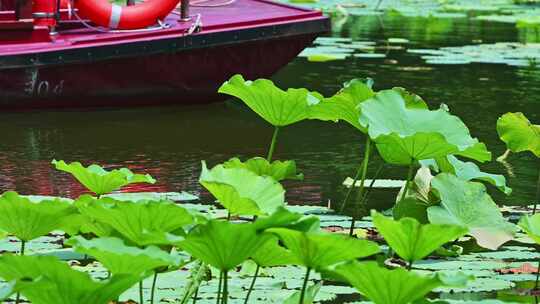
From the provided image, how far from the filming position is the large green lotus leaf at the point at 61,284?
1935 millimetres

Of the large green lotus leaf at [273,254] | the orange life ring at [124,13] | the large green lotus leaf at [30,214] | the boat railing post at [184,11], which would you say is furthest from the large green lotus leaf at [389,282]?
the boat railing post at [184,11]

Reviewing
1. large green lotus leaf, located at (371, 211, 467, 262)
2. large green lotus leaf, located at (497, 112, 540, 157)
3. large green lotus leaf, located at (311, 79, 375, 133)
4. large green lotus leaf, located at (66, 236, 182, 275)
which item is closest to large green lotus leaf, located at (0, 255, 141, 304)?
large green lotus leaf, located at (66, 236, 182, 275)

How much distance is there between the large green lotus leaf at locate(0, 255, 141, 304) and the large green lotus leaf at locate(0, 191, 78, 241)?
26cm

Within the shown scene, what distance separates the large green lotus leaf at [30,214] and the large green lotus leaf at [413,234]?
52cm

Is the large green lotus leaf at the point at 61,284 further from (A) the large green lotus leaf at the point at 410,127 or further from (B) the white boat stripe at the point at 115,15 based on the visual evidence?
(B) the white boat stripe at the point at 115,15

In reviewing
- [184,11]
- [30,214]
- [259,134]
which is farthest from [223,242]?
[184,11]

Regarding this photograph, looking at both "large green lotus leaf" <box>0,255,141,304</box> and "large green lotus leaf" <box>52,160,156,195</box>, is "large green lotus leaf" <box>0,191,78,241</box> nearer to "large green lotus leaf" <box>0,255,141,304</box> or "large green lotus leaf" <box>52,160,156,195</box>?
"large green lotus leaf" <box>0,255,141,304</box>

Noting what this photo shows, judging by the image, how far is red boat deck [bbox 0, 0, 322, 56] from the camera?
622 cm

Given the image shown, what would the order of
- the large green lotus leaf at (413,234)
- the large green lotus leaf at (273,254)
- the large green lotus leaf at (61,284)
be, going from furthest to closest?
the large green lotus leaf at (273,254) < the large green lotus leaf at (413,234) < the large green lotus leaf at (61,284)

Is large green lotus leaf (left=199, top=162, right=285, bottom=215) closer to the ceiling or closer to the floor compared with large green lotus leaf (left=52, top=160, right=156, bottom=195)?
closer to the ceiling

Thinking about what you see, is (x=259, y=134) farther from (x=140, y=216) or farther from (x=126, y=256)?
(x=126, y=256)

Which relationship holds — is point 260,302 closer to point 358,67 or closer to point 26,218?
point 26,218

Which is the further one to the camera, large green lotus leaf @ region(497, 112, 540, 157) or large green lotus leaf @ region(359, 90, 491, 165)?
large green lotus leaf @ region(497, 112, 540, 157)

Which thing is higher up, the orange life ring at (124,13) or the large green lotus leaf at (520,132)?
the large green lotus leaf at (520,132)
